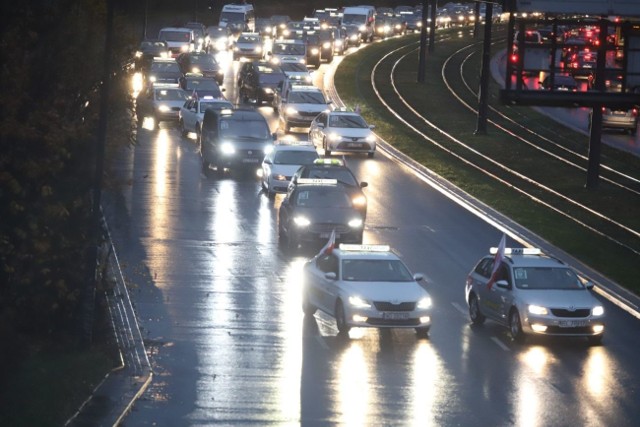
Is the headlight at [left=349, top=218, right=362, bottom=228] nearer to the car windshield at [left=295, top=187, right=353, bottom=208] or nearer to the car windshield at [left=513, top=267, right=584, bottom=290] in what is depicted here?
the car windshield at [left=295, top=187, right=353, bottom=208]

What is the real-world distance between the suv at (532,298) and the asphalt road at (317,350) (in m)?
0.34

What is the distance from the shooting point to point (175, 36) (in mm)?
88312

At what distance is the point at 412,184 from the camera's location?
44.9 meters

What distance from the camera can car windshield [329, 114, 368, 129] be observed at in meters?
51.6

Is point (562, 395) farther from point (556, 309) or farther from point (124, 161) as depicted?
point (124, 161)

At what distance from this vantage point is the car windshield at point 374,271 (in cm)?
2519

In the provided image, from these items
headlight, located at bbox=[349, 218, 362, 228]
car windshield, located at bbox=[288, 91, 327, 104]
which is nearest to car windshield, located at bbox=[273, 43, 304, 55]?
car windshield, located at bbox=[288, 91, 327, 104]

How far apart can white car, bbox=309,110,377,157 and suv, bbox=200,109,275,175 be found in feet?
13.6

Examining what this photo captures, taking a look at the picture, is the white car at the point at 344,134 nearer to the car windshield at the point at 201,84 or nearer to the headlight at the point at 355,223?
the car windshield at the point at 201,84

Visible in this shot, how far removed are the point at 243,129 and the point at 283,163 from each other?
5.22 meters

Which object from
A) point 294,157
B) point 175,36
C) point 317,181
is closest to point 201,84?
point 294,157

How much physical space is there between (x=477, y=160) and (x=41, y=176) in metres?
33.3

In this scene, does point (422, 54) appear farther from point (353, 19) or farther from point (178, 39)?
point (353, 19)

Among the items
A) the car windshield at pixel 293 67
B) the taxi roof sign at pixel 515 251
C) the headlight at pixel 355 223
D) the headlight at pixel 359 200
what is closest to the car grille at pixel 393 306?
the taxi roof sign at pixel 515 251
